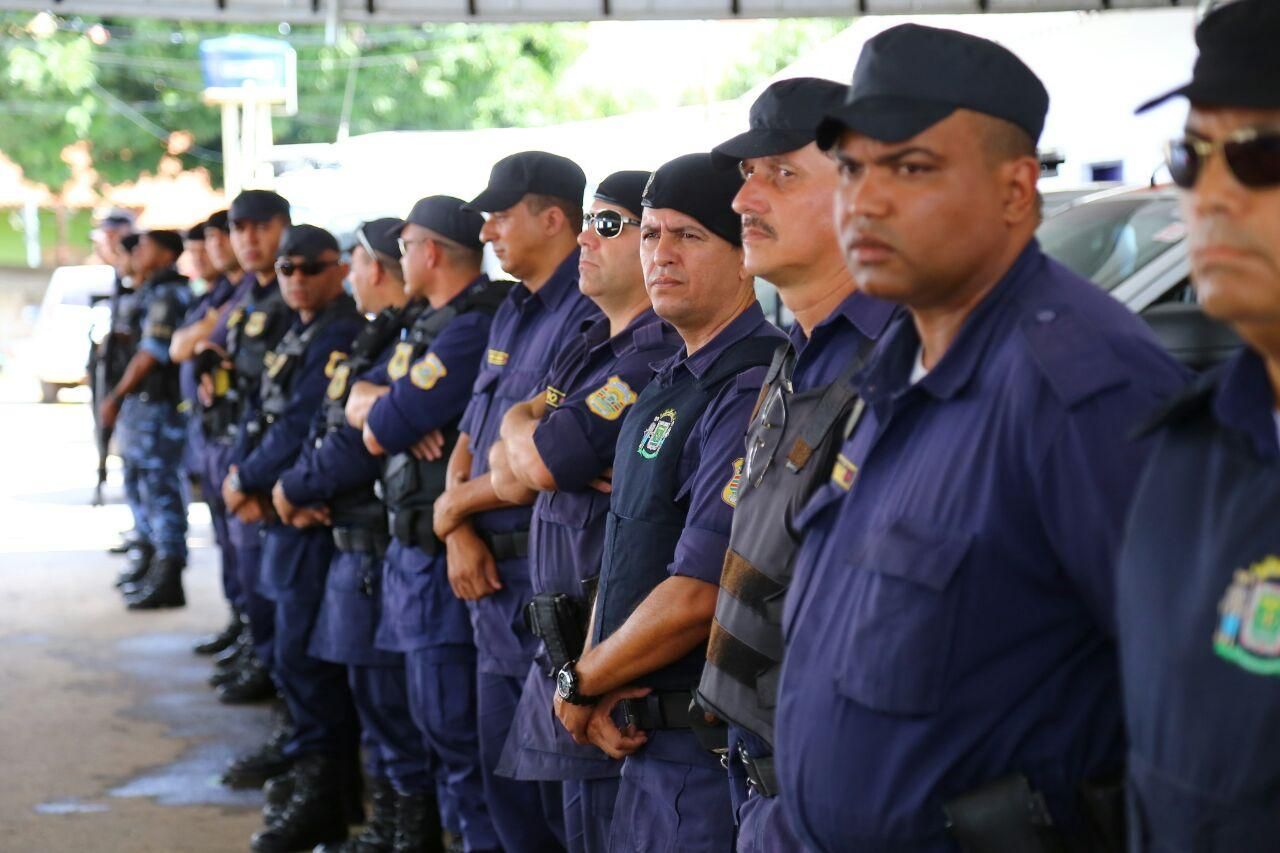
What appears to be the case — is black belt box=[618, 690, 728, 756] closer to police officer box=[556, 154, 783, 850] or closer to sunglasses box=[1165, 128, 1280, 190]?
police officer box=[556, 154, 783, 850]


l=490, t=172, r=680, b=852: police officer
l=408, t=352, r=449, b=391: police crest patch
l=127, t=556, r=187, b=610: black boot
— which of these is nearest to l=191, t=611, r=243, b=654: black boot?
l=127, t=556, r=187, b=610: black boot

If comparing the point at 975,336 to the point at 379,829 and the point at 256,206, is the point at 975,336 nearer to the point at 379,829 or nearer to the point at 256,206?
the point at 379,829

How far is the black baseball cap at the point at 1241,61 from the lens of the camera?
1625 millimetres

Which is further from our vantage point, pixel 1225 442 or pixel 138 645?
pixel 138 645

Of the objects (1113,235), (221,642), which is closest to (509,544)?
(1113,235)

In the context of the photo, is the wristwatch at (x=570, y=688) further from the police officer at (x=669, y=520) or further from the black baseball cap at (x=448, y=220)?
the black baseball cap at (x=448, y=220)

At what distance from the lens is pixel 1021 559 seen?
204cm

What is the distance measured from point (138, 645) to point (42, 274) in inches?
1086

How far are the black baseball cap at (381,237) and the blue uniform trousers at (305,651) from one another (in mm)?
1112

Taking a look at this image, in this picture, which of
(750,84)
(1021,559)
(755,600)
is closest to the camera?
(1021,559)

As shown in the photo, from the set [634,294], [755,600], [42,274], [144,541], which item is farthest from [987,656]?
[42,274]

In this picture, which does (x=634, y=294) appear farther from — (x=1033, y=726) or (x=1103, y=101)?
(x=1103, y=101)

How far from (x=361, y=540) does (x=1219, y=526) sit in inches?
178

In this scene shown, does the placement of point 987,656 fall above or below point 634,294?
below
